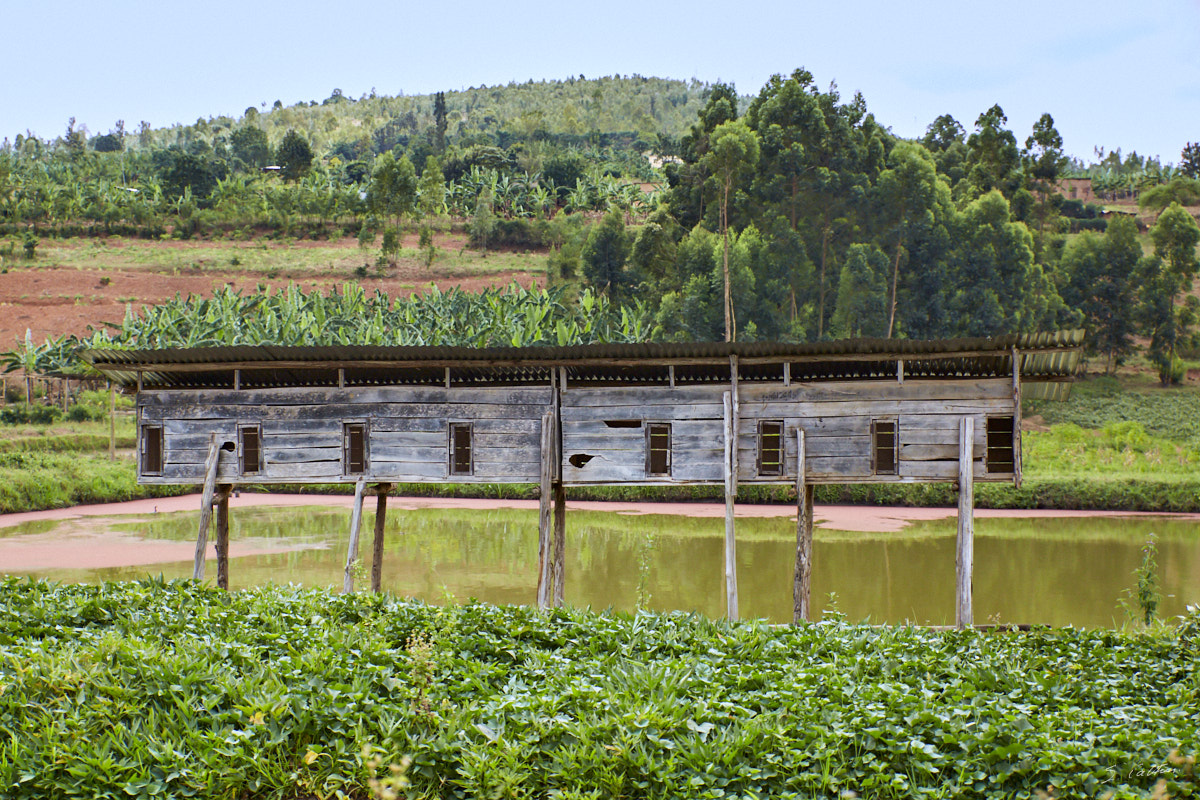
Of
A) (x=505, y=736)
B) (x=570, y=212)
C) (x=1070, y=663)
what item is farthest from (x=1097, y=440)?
(x=570, y=212)

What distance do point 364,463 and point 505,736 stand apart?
395 inches

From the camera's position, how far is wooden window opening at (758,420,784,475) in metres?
14.8

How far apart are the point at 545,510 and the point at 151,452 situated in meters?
6.70

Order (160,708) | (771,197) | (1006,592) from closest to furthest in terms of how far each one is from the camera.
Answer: (160,708), (1006,592), (771,197)

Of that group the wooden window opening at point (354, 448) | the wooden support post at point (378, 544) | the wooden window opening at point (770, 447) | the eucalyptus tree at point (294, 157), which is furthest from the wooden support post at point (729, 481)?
the eucalyptus tree at point (294, 157)

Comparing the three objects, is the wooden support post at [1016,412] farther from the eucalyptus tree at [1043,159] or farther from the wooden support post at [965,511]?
the eucalyptus tree at [1043,159]

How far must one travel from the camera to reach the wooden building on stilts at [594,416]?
14.3m

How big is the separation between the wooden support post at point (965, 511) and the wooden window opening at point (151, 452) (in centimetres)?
1219

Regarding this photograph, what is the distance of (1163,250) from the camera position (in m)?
58.9

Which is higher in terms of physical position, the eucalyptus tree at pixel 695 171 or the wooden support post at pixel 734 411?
the eucalyptus tree at pixel 695 171

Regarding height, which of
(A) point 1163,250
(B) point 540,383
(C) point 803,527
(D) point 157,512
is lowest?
(D) point 157,512

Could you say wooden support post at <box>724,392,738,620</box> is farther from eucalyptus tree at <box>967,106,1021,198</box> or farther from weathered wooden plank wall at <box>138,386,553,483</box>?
eucalyptus tree at <box>967,106,1021,198</box>

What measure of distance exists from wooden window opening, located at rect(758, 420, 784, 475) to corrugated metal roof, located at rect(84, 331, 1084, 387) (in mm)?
764

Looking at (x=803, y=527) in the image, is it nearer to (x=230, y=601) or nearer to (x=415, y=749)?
(x=230, y=601)
